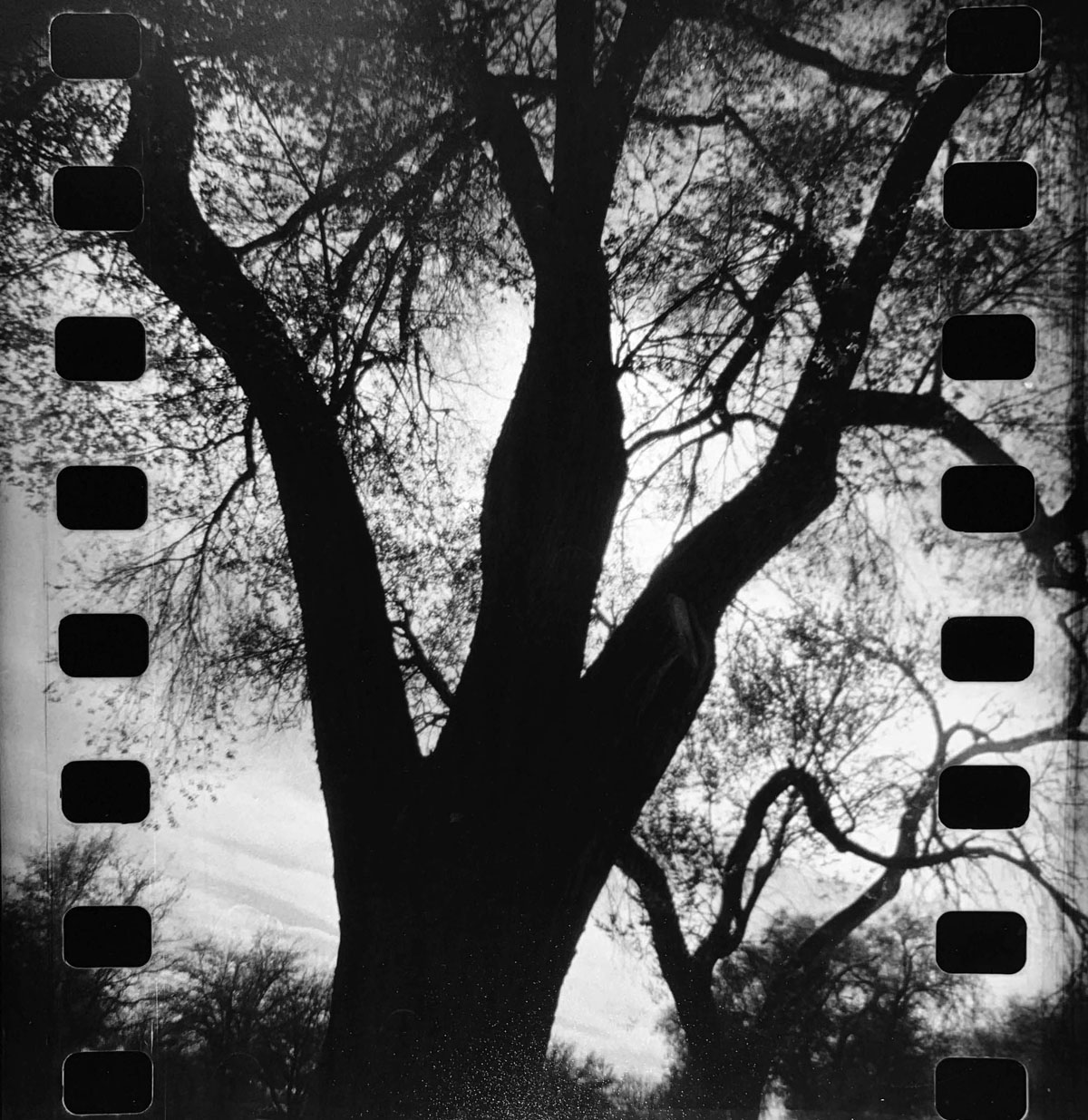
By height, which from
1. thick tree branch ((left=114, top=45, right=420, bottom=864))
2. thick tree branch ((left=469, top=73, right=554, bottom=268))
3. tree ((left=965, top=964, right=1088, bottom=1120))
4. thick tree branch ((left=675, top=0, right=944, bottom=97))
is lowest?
tree ((left=965, top=964, right=1088, bottom=1120))

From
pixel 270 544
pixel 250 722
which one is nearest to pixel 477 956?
pixel 250 722

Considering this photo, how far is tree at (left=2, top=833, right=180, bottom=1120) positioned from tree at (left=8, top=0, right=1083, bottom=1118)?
0.57 m

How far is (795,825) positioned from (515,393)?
1.52 m

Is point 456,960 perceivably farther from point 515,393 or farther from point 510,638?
point 515,393

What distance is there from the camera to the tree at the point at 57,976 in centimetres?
239

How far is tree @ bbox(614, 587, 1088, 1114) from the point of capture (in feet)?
7.55

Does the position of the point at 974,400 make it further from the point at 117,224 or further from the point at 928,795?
the point at 117,224

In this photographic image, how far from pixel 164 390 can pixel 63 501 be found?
1.49 ft

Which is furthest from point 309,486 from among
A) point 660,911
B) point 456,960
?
point 660,911

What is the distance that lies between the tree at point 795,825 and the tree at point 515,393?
146 mm

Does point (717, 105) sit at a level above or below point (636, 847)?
above

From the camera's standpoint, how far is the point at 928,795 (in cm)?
230

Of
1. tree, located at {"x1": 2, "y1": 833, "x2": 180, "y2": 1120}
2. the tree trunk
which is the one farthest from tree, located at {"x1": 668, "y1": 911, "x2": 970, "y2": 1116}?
tree, located at {"x1": 2, "y1": 833, "x2": 180, "y2": 1120}

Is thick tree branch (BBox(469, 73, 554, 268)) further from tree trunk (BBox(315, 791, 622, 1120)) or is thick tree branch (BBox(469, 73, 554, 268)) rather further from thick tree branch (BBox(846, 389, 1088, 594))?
tree trunk (BBox(315, 791, 622, 1120))
